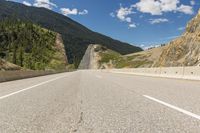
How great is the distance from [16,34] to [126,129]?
150262 mm

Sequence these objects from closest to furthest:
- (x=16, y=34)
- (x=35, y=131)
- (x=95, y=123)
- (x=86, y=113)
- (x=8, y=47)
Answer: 1. (x=35, y=131)
2. (x=95, y=123)
3. (x=86, y=113)
4. (x=8, y=47)
5. (x=16, y=34)

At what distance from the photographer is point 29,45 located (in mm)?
145750

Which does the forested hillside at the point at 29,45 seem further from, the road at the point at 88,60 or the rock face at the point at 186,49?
the rock face at the point at 186,49

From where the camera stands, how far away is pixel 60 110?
823 centimetres

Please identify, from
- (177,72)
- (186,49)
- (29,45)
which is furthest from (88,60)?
(177,72)

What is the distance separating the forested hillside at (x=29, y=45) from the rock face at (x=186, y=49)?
66.8 m

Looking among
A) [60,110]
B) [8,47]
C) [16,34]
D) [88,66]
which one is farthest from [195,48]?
[88,66]

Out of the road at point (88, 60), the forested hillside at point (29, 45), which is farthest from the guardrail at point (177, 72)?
the road at point (88, 60)

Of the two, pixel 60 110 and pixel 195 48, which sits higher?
pixel 195 48

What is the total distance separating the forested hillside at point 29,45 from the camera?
129 metres

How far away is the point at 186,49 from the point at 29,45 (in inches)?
3970

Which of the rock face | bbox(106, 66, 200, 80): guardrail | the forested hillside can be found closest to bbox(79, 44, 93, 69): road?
the forested hillside

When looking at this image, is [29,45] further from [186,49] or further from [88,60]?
[186,49]

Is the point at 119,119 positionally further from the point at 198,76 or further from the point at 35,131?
the point at 198,76
